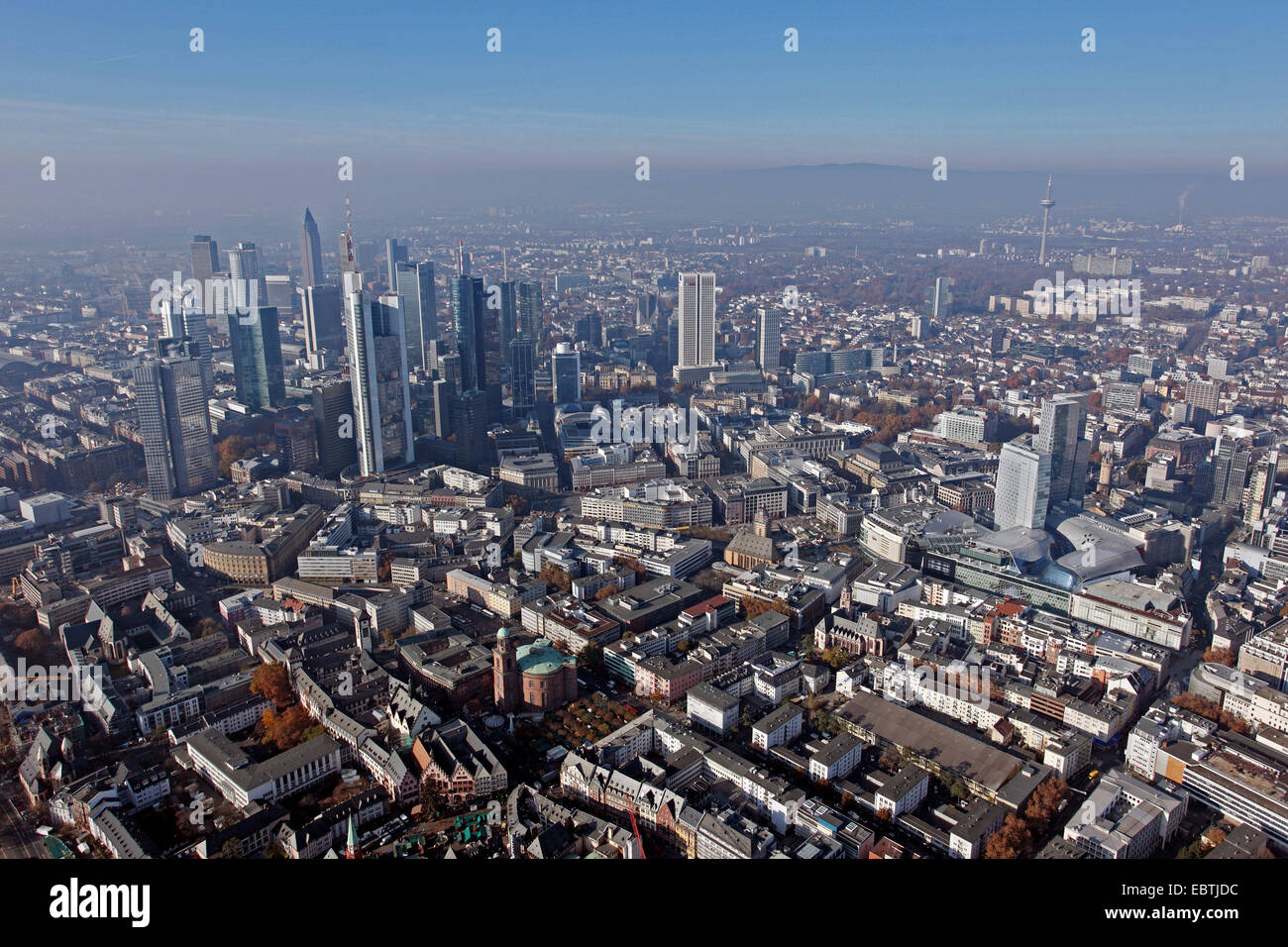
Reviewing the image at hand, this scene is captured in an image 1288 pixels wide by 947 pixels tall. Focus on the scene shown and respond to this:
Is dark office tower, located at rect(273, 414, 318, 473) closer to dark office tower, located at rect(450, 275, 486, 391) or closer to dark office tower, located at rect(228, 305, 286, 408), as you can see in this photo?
dark office tower, located at rect(228, 305, 286, 408)

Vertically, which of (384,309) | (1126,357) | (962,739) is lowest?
(962,739)

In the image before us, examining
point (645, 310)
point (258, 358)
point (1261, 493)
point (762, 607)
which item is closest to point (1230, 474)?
point (1261, 493)

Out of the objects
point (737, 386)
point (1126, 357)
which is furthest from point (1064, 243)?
point (737, 386)

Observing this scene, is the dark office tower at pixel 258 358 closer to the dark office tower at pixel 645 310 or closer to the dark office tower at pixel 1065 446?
the dark office tower at pixel 645 310

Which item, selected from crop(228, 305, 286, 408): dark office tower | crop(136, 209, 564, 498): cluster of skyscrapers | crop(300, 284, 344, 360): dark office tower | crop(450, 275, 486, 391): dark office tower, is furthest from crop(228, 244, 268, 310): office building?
crop(450, 275, 486, 391): dark office tower

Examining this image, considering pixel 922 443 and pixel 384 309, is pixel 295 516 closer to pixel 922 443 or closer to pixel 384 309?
pixel 384 309

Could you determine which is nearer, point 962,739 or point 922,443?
point 962,739

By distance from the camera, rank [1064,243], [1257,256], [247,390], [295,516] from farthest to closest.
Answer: [1064,243] → [1257,256] → [247,390] → [295,516]

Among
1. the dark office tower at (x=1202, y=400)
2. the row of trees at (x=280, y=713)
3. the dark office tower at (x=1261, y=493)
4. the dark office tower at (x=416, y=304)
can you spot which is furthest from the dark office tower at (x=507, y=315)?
the dark office tower at (x=1261, y=493)
